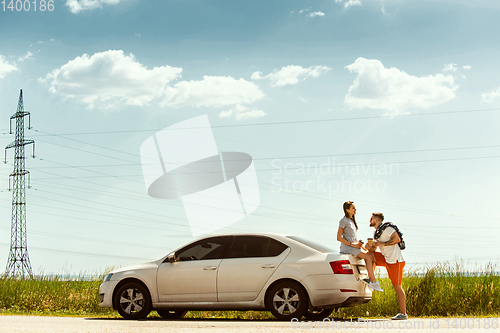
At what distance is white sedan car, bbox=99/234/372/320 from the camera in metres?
10.1

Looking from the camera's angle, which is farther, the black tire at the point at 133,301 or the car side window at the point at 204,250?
the black tire at the point at 133,301

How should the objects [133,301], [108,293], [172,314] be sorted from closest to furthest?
[133,301] → [108,293] → [172,314]

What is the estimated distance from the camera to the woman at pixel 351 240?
34.9 feet

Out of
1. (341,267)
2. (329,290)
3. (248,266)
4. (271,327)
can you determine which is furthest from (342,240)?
(271,327)

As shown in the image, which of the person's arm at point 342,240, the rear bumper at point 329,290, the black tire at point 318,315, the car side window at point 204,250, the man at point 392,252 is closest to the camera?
the rear bumper at point 329,290

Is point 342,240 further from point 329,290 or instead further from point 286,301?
point 286,301

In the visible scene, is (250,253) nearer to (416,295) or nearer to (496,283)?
(416,295)

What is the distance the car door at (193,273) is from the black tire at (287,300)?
1203 millimetres

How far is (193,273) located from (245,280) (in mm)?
1120

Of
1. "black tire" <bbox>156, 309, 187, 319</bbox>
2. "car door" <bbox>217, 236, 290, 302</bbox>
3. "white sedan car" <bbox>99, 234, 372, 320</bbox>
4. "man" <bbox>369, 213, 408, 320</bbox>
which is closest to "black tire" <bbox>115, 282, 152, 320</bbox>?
"white sedan car" <bbox>99, 234, 372, 320</bbox>

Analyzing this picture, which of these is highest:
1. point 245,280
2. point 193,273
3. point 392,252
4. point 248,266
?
point 392,252

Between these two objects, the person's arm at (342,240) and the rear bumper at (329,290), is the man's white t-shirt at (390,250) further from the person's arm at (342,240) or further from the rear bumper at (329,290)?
the rear bumper at (329,290)

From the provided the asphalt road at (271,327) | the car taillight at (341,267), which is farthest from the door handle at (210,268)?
the car taillight at (341,267)

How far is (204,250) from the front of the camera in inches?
438
